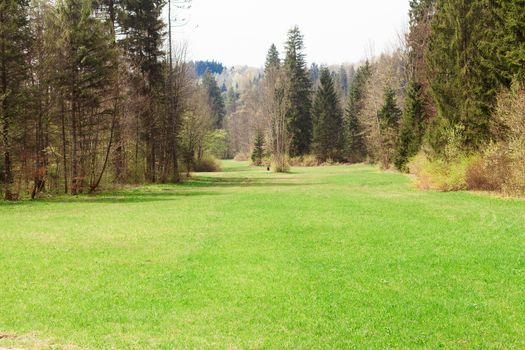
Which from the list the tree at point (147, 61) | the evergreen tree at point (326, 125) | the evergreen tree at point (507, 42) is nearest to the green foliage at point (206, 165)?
the evergreen tree at point (326, 125)

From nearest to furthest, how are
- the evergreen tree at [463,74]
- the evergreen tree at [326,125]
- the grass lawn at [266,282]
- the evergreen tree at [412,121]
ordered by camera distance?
the grass lawn at [266,282] → the evergreen tree at [463,74] → the evergreen tree at [412,121] → the evergreen tree at [326,125]

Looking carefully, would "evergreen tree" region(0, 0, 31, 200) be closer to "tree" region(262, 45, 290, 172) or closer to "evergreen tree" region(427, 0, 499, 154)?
"evergreen tree" region(427, 0, 499, 154)

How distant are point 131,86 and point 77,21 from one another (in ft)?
32.2

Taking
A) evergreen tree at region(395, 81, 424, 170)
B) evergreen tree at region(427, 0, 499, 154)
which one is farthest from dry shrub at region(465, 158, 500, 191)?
evergreen tree at region(395, 81, 424, 170)

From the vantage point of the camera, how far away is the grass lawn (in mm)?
6535

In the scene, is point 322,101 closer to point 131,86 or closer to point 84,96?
point 131,86

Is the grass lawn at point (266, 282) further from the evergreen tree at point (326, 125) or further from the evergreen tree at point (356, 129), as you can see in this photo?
the evergreen tree at point (356, 129)

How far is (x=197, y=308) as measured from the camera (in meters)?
7.62

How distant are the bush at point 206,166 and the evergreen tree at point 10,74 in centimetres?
4133

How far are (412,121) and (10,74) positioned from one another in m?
34.6

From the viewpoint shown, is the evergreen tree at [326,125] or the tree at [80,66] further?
the evergreen tree at [326,125]

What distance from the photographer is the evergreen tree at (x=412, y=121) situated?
4391 centimetres

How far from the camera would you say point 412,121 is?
4556 centimetres

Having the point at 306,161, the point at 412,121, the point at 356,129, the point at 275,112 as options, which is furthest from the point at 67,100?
the point at 356,129
